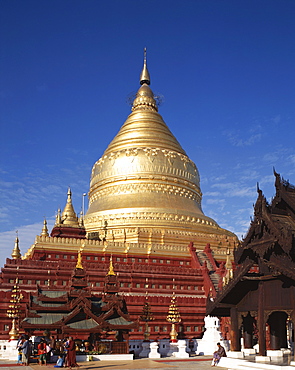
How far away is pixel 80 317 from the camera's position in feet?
60.9

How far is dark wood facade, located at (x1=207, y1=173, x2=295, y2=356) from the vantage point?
1115 centimetres

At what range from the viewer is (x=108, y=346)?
1873cm

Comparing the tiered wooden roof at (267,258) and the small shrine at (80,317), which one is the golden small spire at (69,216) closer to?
the small shrine at (80,317)

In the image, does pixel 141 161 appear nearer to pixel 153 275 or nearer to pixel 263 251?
pixel 153 275

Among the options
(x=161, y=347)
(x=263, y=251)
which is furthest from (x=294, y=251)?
(x=161, y=347)

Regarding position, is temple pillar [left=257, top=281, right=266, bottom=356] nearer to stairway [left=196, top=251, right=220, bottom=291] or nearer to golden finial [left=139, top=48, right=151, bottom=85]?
Answer: stairway [left=196, top=251, right=220, bottom=291]

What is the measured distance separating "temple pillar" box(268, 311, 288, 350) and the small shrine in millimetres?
6720

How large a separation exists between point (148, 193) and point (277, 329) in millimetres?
27006

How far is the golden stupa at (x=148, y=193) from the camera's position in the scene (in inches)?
1417

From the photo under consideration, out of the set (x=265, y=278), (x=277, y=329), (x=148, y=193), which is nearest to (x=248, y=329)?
(x=277, y=329)

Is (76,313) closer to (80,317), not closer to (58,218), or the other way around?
(80,317)

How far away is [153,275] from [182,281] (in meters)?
2.02

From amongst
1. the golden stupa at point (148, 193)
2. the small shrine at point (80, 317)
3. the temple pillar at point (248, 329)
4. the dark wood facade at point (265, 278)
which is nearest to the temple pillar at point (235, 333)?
the dark wood facade at point (265, 278)

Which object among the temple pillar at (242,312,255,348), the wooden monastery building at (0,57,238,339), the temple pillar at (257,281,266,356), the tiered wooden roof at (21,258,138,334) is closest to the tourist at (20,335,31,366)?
the tiered wooden roof at (21,258,138,334)
